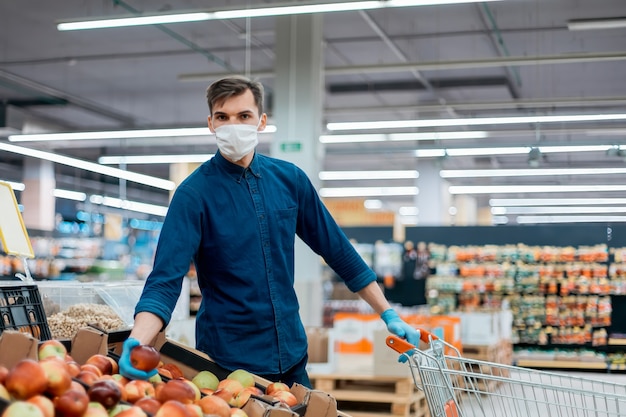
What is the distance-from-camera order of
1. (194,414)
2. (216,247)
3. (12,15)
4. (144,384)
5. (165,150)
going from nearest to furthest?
(194,414) < (144,384) < (216,247) < (12,15) < (165,150)

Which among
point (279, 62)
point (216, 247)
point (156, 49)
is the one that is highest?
point (156, 49)

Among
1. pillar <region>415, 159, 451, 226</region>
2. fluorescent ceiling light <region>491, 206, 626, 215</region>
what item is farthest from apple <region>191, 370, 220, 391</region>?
pillar <region>415, 159, 451, 226</region>

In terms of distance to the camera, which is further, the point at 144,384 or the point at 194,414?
the point at 144,384

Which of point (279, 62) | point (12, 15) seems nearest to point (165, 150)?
point (12, 15)

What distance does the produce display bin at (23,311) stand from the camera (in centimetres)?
246

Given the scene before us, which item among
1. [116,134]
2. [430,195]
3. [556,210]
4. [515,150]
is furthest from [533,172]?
[116,134]

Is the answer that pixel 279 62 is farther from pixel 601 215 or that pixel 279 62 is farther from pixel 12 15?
pixel 601 215

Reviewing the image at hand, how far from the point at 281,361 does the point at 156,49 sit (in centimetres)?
1044

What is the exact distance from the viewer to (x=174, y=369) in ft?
7.57

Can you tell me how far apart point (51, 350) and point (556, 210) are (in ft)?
48.0

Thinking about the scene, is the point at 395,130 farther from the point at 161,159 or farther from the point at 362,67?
the point at 362,67

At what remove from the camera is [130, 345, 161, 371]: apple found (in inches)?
75.3

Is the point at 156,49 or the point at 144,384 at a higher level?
the point at 156,49

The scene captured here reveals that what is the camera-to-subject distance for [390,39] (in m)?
11.6
